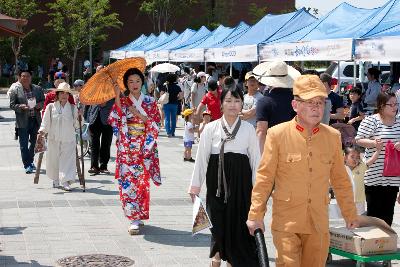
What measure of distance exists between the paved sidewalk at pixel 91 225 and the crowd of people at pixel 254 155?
401mm

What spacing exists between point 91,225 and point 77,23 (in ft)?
158

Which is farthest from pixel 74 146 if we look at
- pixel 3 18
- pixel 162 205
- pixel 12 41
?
pixel 12 41

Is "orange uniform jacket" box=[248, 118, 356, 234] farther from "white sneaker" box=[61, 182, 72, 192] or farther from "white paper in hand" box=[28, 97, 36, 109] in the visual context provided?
"white paper in hand" box=[28, 97, 36, 109]

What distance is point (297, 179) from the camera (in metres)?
5.22

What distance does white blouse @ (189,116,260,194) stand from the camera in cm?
662

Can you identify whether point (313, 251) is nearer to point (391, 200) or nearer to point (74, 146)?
point (391, 200)

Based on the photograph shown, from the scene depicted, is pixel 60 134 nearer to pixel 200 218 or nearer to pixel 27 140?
pixel 27 140

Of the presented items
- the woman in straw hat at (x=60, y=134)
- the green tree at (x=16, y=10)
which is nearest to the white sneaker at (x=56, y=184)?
the woman in straw hat at (x=60, y=134)

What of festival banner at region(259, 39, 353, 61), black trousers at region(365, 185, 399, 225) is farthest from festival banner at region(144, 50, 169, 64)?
black trousers at region(365, 185, 399, 225)

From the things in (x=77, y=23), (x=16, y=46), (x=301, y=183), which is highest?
(x=77, y=23)

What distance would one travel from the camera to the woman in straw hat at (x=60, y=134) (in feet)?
40.9

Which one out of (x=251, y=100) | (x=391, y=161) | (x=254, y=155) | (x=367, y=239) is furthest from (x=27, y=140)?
(x=367, y=239)

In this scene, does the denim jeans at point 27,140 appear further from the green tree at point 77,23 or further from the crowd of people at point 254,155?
the green tree at point 77,23

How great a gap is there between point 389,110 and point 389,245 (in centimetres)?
138
